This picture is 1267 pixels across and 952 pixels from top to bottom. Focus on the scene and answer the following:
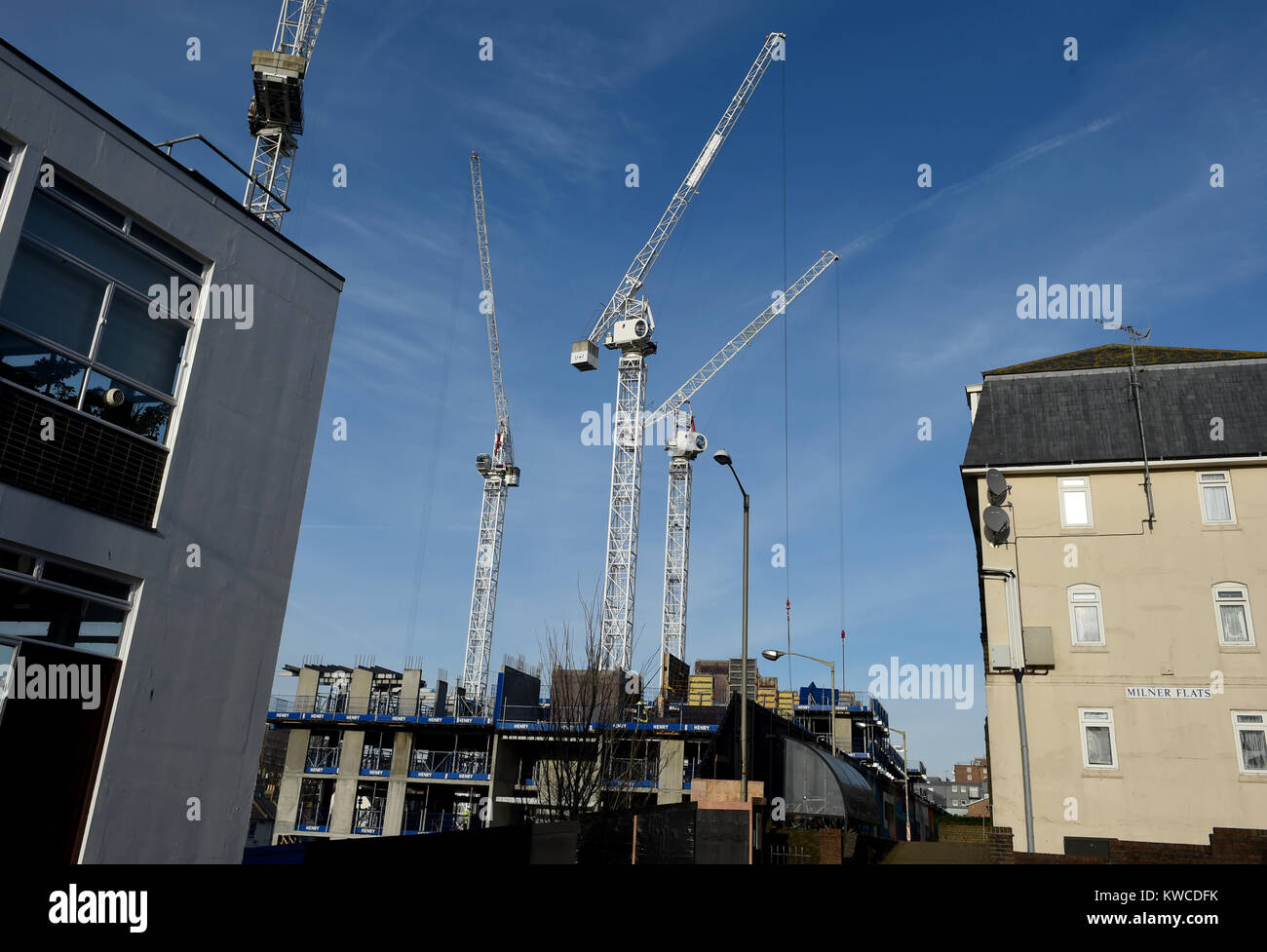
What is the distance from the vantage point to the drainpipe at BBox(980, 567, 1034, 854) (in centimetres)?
2239

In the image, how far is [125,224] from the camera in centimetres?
1220

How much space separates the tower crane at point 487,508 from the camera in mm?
119250

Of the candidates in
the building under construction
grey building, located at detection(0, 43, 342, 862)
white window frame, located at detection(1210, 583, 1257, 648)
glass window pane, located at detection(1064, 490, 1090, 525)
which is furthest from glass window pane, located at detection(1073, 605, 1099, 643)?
grey building, located at detection(0, 43, 342, 862)

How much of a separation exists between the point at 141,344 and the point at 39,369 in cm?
161

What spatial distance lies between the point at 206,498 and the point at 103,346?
8.48 ft

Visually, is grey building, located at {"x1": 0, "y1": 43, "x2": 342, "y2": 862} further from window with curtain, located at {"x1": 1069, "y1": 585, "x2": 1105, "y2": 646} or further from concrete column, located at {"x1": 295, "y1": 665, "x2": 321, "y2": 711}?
concrete column, located at {"x1": 295, "y1": 665, "x2": 321, "y2": 711}

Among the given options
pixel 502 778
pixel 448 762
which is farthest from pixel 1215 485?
pixel 448 762

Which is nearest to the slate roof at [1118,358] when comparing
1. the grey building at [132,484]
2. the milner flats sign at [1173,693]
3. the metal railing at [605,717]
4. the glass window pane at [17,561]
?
the milner flats sign at [1173,693]

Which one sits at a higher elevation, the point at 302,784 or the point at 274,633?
the point at 274,633

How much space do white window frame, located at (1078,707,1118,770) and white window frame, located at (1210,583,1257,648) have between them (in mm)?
3564

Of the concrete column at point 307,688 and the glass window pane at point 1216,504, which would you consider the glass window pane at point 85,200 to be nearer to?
the glass window pane at point 1216,504

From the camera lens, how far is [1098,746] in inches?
890
